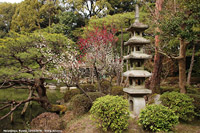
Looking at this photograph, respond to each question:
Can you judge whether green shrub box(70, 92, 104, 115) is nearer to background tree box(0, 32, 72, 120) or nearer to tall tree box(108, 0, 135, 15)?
background tree box(0, 32, 72, 120)

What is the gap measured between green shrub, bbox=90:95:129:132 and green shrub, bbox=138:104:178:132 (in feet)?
2.11

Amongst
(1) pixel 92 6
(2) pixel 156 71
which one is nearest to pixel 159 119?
(2) pixel 156 71

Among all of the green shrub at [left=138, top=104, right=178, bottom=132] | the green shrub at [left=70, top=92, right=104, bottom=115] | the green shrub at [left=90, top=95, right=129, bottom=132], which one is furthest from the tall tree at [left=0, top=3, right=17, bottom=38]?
the green shrub at [left=138, top=104, right=178, bottom=132]

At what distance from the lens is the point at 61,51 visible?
324 inches

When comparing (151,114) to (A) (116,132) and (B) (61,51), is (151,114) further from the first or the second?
Result: (B) (61,51)

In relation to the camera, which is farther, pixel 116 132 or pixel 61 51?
pixel 61 51

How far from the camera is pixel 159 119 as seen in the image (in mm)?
4562

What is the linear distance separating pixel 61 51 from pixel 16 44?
2.22 meters

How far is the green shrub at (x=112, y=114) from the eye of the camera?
4820 millimetres

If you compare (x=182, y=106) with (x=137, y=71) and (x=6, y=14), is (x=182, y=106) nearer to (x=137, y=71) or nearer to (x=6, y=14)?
(x=137, y=71)

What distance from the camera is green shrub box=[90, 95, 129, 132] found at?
4.82 meters

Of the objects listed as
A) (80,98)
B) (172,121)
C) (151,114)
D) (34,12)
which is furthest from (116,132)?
(34,12)

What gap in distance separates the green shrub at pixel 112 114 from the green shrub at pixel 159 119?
64 centimetres

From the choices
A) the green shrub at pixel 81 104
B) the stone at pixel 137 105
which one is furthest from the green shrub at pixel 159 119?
the green shrub at pixel 81 104
